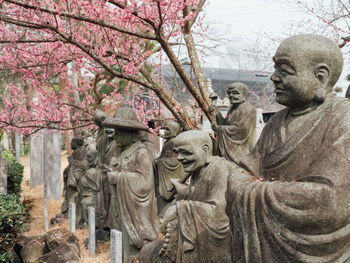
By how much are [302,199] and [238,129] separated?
5219mm

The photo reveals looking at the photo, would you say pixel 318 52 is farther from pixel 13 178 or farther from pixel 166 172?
pixel 13 178

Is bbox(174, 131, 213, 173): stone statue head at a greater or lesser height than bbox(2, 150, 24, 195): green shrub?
greater

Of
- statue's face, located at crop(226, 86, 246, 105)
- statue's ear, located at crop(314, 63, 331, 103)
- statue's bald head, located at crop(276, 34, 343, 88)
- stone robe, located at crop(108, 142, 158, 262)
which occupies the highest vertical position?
statue's face, located at crop(226, 86, 246, 105)

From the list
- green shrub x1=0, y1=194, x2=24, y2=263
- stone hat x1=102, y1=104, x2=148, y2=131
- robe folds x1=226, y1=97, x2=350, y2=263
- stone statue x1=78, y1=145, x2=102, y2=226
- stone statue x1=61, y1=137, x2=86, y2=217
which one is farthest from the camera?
stone statue x1=61, y1=137, x2=86, y2=217

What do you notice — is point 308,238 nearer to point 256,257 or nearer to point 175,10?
point 256,257

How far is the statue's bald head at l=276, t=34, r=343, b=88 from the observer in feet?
8.22

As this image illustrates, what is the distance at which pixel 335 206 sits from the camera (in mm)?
2238

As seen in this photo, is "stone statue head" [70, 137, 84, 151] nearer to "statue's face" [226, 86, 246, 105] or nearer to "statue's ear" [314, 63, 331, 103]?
"statue's face" [226, 86, 246, 105]

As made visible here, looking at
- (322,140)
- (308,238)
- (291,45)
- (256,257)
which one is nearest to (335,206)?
(308,238)

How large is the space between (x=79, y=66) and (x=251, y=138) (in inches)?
234

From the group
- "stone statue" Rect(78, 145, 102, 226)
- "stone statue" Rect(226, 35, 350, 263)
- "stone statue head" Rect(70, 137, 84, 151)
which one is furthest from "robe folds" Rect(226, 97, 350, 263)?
"stone statue head" Rect(70, 137, 84, 151)

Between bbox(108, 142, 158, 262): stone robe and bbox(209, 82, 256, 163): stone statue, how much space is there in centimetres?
205

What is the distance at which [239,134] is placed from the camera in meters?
7.49

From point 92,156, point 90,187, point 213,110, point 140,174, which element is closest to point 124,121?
point 140,174
